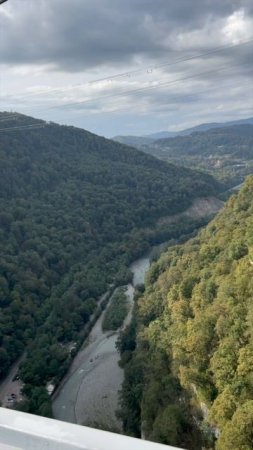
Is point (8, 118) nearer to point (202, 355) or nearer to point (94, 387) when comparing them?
point (94, 387)

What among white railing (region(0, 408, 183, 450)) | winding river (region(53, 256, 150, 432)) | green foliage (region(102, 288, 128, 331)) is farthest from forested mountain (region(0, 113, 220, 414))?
white railing (region(0, 408, 183, 450))

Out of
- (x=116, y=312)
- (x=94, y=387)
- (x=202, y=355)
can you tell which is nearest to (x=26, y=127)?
(x=116, y=312)

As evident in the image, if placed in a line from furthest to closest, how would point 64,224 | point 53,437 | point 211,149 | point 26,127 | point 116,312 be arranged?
point 211,149 < point 26,127 < point 64,224 < point 116,312 < point 53,437

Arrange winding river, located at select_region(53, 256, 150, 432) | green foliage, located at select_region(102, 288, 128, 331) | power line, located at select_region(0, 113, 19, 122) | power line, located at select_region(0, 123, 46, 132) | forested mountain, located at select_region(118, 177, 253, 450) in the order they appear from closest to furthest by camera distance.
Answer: forested mountain, located at select_region(118, 177, 253, 450), winding river, located at select_region(53, 256, 150, 432), green foliage, located at select_region(102, 288, 128, 331), power line, located at select_region(0, 123, 46, 132), power line, located at select_region(0, 113, 19, 122)

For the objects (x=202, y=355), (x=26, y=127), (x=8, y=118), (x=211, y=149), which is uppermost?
(x=8, y=118)

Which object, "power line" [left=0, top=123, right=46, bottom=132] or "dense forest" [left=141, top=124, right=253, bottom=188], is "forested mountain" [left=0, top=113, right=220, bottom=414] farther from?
"dense forest" [left=141, top=124, right=253, bottom=188]

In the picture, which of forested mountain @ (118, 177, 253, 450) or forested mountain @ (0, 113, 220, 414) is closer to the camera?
forested mountain @ (118, 177, 253, 450)

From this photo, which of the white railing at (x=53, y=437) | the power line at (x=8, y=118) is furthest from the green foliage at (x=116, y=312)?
the white railing at (x=53, y=437)
